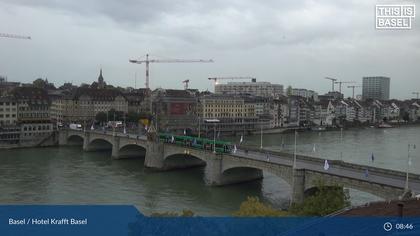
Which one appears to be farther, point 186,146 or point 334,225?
point 186,146

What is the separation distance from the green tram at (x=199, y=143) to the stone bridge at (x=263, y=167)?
0.72 metres

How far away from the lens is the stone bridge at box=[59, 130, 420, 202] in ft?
72.5

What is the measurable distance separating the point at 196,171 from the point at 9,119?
38059 millimetres

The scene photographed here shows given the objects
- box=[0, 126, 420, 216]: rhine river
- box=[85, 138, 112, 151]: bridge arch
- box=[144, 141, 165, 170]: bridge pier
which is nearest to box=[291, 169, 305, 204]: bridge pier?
box=[0, 126, 420, 216]: rhine river

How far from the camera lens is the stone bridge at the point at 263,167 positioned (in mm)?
22109

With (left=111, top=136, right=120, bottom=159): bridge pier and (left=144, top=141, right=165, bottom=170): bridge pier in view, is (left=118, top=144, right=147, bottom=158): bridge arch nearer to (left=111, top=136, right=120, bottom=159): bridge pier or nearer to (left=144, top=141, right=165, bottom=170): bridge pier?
(left=111, top=136, right=120, bottom=159): bridge pier

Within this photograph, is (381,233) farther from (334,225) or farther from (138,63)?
(138,63)

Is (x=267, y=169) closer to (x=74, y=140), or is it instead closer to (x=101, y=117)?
(x=74, y=140)

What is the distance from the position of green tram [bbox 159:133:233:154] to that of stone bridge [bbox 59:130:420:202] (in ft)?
2.35

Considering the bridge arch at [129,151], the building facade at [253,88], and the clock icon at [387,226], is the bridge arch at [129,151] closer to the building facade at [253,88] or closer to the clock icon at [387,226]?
the clock icon at [387,226]

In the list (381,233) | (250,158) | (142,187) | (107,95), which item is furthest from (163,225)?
(107,95)

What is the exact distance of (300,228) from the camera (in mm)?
9586

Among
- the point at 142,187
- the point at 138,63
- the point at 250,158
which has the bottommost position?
the point at 142,187

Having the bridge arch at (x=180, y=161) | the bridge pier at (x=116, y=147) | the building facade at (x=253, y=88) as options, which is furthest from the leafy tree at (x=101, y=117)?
the building facade at (x=253, y=88)
